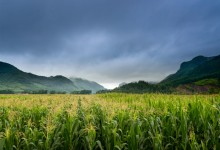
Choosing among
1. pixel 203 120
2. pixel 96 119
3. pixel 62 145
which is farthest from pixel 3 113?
pixel 203 120

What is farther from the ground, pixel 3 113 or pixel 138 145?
pixel 3 113

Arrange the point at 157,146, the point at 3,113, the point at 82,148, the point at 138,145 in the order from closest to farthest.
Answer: the point at 157,146 < the point at 138,145 < the point at 82,148 < the point at 3,113

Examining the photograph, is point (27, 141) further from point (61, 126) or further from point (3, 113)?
point (3, 113)

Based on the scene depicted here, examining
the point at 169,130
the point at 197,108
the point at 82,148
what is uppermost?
the point at 197,108

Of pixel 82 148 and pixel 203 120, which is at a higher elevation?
pixel 203 120

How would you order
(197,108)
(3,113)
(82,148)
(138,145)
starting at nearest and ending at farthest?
(138,145) < (82,148) < (197,108) < (3,113)

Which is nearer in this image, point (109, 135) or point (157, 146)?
point (157, 146)

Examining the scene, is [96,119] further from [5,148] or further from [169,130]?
[5,148]

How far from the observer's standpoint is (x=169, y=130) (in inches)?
386

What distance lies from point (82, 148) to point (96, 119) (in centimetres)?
198

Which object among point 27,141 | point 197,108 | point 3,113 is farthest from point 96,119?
point 3,113

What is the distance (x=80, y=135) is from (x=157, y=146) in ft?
9.16

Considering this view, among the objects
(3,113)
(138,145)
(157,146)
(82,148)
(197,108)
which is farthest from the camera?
(3,113)

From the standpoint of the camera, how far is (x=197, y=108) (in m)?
11.0
